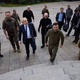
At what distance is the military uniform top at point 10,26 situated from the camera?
9.63m

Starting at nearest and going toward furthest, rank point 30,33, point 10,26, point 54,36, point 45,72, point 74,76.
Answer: point 74,76, point 45,72, point 54,36, point 30,33, point 10,26

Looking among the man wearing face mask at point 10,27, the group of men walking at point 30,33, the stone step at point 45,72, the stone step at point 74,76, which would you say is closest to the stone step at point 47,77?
the stone step at point 45,72

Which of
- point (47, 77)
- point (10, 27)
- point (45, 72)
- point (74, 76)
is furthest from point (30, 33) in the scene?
point (74, 76)

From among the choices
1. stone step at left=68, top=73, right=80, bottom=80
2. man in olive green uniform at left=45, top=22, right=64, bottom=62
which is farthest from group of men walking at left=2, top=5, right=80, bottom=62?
stone step at left=68, top=73, right=80, bottom=80

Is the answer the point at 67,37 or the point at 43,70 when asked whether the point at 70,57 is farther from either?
the point at 67,37

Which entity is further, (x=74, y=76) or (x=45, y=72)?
(x=45, y=72)

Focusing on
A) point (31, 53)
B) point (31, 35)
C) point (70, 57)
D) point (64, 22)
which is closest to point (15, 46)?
point (31, 53)

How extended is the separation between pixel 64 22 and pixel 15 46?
3.83 metres

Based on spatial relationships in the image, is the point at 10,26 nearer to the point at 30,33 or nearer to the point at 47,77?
the point at 30,33

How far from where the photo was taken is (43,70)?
318 inches

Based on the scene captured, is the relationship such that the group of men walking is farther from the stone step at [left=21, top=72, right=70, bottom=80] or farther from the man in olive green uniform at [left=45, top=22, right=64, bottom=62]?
the stone step at [left=21, top=72, right=70, bottom=80]

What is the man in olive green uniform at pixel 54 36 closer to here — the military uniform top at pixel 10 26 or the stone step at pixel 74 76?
the stone step at pixel 74 76

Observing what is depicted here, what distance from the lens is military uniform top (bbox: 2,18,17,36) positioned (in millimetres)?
9633

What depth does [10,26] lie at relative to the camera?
31.8 ft
